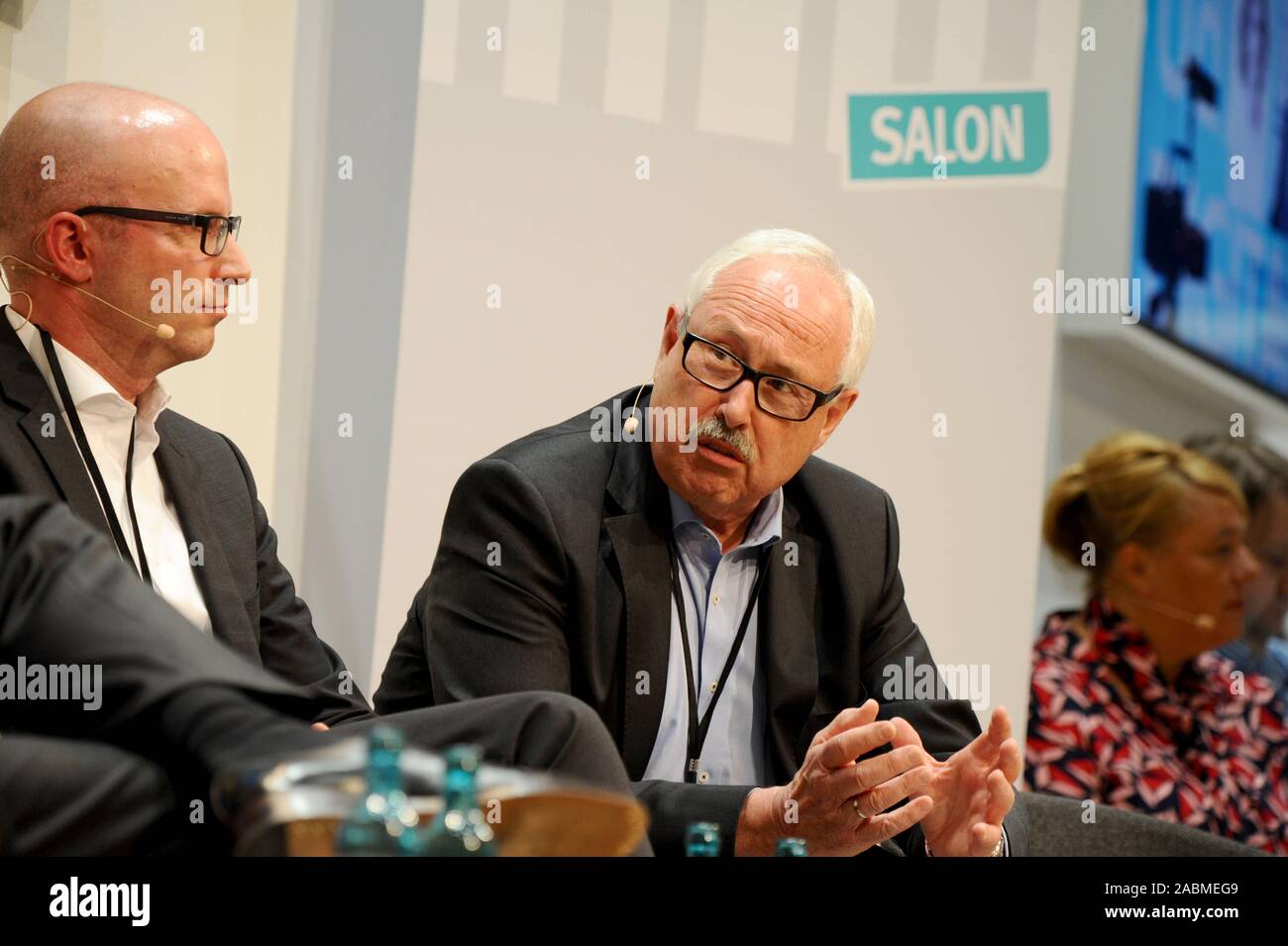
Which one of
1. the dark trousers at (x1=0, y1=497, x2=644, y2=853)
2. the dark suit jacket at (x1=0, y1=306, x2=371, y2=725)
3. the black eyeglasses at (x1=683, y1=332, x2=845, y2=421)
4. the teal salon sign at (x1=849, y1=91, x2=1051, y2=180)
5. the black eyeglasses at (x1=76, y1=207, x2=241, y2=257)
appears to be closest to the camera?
the dark trousers at (x1=0, y1=497, x2=644, y2=853)

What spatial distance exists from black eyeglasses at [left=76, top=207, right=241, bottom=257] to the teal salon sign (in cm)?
186

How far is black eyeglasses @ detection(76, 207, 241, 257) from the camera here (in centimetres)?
267

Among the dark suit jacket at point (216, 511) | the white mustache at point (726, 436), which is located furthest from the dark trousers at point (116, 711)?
the white mustache at point (726, 436)

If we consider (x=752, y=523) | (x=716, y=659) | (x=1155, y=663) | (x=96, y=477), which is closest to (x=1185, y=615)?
(x=1155, y=663)

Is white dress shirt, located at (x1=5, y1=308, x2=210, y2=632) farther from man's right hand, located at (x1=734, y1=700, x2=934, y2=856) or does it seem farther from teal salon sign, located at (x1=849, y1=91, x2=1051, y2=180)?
teal salon sign, located at (x1=849, y1=91, x2=1051, y2=180)

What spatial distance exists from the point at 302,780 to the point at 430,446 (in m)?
2.47

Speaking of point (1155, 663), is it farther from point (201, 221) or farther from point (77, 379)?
point (77, 379)

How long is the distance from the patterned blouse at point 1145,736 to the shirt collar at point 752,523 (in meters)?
1.21

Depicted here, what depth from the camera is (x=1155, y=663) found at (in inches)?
154

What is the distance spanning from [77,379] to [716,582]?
113 cm

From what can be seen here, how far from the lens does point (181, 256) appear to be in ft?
8.88

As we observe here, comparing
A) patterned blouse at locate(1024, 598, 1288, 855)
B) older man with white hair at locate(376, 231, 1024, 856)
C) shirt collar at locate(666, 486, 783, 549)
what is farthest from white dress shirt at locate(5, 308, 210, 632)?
patterned blouse at locate(1024, 598, 1288, 855)

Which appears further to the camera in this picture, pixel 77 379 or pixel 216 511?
pixel 216 511
